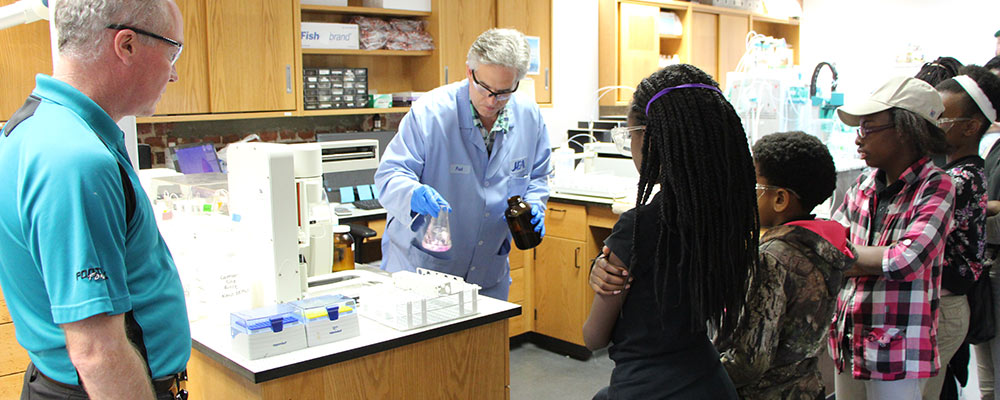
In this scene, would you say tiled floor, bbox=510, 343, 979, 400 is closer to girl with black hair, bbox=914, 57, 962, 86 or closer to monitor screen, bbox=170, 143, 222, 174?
girl with black hair, bbox=914, 57, 962, 86

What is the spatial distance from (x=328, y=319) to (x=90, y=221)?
2.46 feet

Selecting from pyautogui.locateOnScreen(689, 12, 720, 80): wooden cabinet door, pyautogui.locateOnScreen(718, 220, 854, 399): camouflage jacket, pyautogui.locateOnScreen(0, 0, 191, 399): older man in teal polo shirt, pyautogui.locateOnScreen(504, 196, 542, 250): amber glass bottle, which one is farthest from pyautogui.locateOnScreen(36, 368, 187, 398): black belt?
pyautogui.locateOnScreen(689, 12, 720, 80): wooden cabinet door

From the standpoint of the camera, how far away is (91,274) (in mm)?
1206

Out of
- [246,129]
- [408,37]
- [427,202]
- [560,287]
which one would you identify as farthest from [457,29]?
[427,202]

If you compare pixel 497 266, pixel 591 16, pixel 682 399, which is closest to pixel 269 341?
pixel 682 399

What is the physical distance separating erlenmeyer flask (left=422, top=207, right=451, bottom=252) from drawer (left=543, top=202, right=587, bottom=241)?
5.07ft

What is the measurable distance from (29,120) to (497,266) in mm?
1798

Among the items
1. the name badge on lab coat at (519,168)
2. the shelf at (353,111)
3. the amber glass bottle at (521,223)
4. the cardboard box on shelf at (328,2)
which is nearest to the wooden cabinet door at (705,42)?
the shelf at (353,111)

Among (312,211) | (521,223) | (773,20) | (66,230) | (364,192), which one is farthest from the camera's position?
Result: (773,20)

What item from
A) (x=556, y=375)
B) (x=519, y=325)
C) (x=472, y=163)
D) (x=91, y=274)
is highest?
(x=472, y=163)

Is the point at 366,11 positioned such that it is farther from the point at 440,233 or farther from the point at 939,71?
the point at 939,71

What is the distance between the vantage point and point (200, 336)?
76.7 inches

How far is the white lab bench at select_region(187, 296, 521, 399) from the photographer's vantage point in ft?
5.80

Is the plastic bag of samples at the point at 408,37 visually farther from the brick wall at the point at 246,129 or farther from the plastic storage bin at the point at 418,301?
the plastic storage bin at the point at 418,301
